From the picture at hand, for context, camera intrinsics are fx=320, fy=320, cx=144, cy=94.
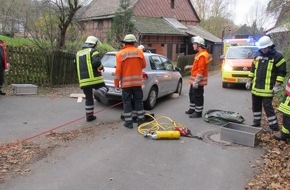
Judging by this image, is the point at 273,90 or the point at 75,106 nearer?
the point at 273,90

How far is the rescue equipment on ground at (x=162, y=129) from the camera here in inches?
256

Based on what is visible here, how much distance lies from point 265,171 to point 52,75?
967 centimetres

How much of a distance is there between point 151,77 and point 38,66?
5477mm

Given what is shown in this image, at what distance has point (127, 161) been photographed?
208 inches

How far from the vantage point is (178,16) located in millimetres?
39562

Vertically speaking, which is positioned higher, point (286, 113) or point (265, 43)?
point (265, 43)

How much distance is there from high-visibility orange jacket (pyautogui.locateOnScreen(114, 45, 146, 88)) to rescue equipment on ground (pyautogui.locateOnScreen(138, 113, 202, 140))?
0.99 m

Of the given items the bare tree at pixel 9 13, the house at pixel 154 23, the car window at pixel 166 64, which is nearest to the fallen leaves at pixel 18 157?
the car window at pixel 166 64

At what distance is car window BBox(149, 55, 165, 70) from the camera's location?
9.48 metres

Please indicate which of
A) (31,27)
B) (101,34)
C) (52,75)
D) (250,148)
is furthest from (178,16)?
(250,148)

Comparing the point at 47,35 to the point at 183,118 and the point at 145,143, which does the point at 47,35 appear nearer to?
the point at 183,118

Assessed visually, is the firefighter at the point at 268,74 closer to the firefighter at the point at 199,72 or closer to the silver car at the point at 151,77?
the firefighter at the point at 199,72

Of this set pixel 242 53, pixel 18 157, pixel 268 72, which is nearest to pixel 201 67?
pixel 268 72

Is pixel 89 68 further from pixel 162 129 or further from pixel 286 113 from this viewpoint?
pixel 286 113
